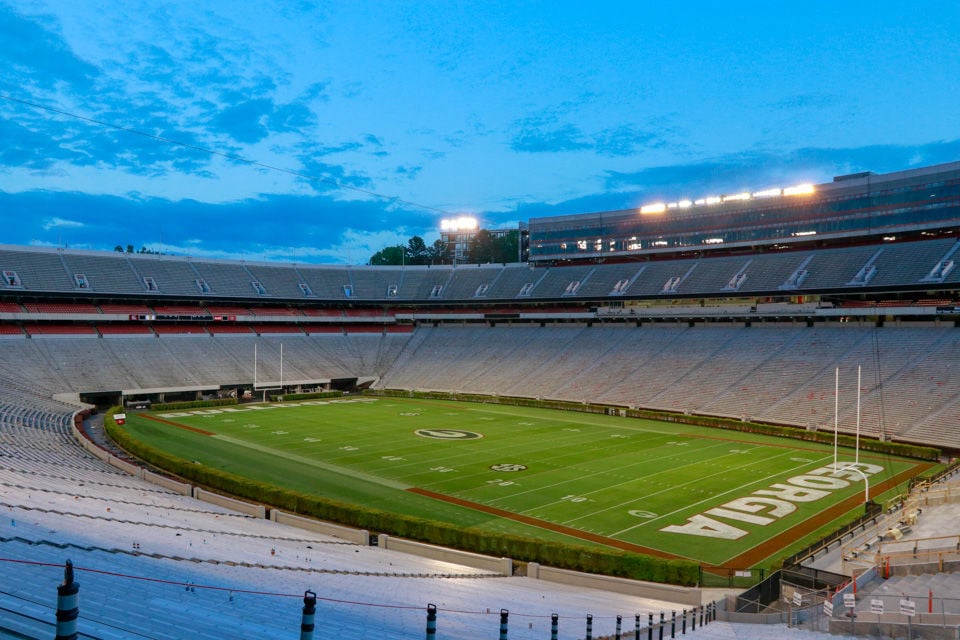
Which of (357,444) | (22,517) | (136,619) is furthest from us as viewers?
(357,444)

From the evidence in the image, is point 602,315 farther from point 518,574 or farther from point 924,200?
point 518,574

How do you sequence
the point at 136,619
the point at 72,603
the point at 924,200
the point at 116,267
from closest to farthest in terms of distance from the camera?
the point at 72,603
the point at 136,619
the point at 924,200
the point at 116,267

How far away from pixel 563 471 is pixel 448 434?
11986 millimetres

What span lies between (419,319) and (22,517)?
6752 cm

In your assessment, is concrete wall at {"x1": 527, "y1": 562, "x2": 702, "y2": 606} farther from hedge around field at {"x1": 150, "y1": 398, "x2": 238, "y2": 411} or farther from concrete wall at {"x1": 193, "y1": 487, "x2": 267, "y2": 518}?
hedge around field at {"x1": 150, "y1": 398, "x2": 238, "y2": 411}

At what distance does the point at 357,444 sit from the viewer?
130 ft

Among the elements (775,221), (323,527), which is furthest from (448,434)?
(775,221)

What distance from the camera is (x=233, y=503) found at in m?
25.1

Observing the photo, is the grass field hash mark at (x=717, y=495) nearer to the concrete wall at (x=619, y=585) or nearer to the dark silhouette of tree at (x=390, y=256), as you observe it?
the concrete wall at (x=619, y=585)

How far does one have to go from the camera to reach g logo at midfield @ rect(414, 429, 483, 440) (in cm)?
4184

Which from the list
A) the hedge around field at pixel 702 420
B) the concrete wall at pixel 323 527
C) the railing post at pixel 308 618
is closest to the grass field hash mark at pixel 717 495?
the hedge around field at pixel 702 420

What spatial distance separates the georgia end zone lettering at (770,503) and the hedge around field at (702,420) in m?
4.30

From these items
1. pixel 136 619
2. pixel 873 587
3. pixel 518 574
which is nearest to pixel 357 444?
pixel 518 574

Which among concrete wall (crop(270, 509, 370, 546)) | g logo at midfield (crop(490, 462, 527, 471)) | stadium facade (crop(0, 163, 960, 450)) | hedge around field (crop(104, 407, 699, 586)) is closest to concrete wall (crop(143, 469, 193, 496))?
hedge around field (crop(104, 407, 699, 586))
